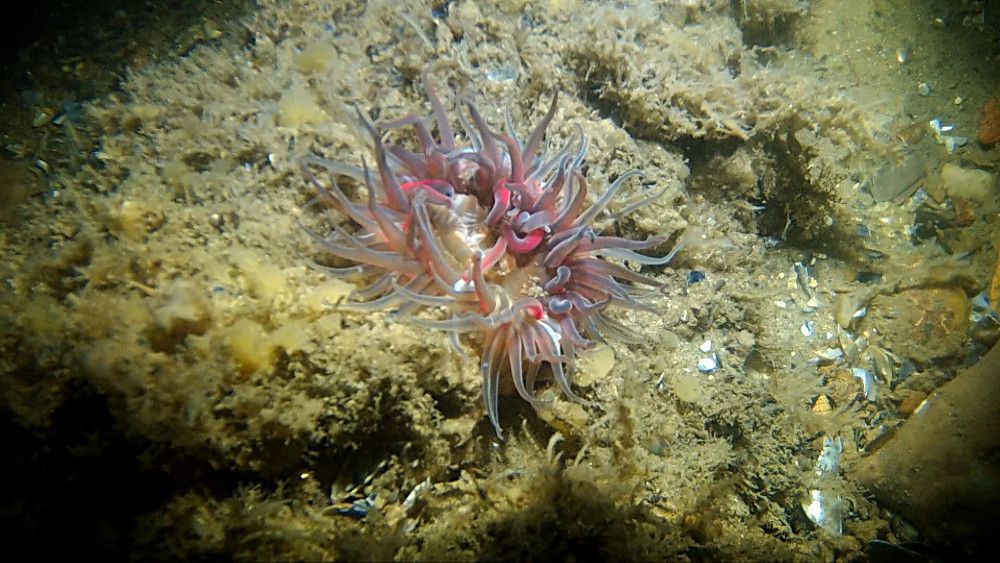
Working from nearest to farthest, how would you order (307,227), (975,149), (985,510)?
1. (307,227)
2. (985,510)
3. (975,149)

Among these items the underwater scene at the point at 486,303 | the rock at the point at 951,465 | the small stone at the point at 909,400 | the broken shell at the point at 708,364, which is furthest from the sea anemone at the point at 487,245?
the small stone at the point at 909,400

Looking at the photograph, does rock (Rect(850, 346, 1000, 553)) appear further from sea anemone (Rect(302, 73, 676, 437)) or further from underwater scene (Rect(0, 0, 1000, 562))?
sea anemone (Rect(302, 73, 676, 437))

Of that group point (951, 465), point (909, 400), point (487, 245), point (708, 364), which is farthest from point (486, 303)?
point (909, 400)

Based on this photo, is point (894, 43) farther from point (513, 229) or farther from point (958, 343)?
point (513, 229)

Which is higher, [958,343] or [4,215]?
[4,215]

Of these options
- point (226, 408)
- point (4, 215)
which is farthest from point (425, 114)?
point (4, 215)

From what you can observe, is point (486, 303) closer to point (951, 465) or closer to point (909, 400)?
point (951, 465)
